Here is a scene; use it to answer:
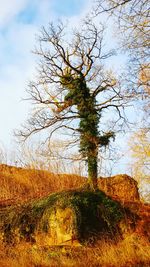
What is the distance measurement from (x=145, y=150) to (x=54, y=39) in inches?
297

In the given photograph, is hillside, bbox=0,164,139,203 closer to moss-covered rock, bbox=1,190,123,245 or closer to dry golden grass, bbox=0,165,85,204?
dry golden grass, bbox=0,165,85,204

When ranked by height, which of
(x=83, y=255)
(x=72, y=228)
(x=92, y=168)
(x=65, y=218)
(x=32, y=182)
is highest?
(x=92, y=168)

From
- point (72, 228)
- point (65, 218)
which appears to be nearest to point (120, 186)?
point (65, 218)

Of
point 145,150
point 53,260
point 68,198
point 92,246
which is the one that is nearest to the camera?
point 53,260

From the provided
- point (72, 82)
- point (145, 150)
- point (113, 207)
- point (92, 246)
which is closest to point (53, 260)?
point (92, 246)

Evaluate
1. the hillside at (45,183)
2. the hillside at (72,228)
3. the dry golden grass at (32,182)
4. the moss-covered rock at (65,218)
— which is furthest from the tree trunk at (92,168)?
the moss-covered rock at (65,218)

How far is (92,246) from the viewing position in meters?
11.9

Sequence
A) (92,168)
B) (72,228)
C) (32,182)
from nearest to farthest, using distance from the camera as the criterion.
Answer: (72,228) → (92,168) → (32,182)

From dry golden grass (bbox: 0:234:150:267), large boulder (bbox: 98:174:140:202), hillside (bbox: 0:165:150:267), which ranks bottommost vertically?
dry golden grass (bbox: 0:234:150:267)

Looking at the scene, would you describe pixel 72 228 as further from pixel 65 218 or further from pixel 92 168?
pixel 92 168

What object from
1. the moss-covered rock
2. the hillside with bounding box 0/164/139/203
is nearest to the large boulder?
the hillside with bounding box 0/164/139/203

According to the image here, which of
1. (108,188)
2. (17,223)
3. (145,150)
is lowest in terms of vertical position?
(17,223)

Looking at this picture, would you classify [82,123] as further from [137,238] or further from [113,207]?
[137,238]

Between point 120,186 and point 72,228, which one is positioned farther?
point 120,186
